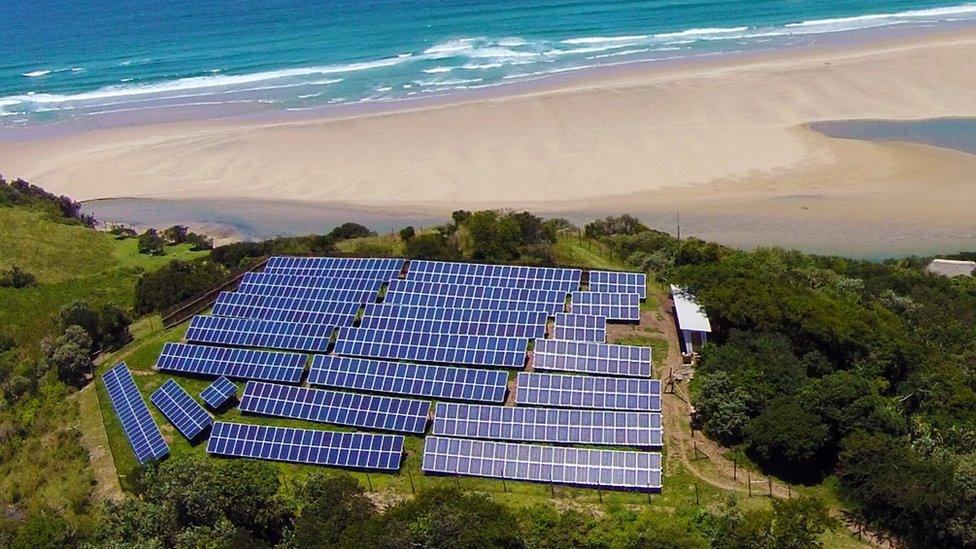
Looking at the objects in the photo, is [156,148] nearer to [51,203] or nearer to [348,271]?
[51,203]

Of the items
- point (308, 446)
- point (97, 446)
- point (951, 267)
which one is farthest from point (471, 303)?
point (951, 267)

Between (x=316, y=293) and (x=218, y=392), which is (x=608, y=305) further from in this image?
(x=218, y=392)

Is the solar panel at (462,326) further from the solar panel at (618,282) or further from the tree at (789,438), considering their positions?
the tree at (789,438)

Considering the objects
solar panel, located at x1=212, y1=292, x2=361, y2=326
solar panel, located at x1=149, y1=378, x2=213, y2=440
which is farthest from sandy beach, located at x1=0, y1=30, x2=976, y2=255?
solar panel, located at x1=149, y1=378, x2=213, y2=440

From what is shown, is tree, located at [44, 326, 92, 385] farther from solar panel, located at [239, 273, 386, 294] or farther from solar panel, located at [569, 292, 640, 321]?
solar panel, located at [569, 292, 640, 321]

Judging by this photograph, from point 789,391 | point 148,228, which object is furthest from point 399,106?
point 789,391

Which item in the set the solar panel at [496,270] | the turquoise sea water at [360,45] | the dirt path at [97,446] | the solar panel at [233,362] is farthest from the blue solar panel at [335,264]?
the turquoise sea water at [360,45]
